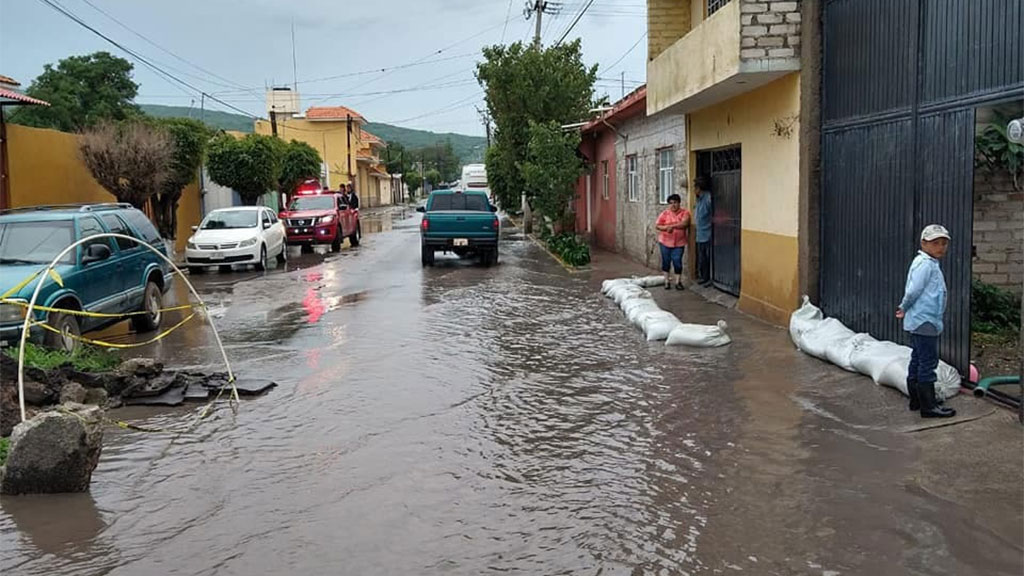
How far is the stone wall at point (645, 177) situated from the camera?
1633 cm

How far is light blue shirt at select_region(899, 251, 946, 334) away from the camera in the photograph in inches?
260

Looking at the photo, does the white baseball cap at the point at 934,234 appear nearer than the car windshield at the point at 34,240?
Yes

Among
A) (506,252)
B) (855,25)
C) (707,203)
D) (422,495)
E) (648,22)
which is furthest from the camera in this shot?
(506,252)

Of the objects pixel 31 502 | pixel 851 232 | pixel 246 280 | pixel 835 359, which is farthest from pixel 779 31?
pixel 246 280

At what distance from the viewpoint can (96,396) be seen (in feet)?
26.7

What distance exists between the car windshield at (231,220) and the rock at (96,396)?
13769 millimetres

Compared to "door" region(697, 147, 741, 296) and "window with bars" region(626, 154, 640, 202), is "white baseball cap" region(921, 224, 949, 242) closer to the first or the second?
"door" region(697, 147, 741, 296)

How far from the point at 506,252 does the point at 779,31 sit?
15554 millimetres

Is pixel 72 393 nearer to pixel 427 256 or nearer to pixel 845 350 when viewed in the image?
pixel 845 350

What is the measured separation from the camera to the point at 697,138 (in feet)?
49.6

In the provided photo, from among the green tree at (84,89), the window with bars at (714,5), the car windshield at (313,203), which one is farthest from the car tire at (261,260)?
the green tree at (84,89)

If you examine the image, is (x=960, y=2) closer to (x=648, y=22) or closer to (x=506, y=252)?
(x=648, y=22)

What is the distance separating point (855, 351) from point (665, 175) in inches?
384

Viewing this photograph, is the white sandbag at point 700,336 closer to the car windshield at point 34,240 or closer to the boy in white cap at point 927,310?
the boy in white cap at point 927,310
